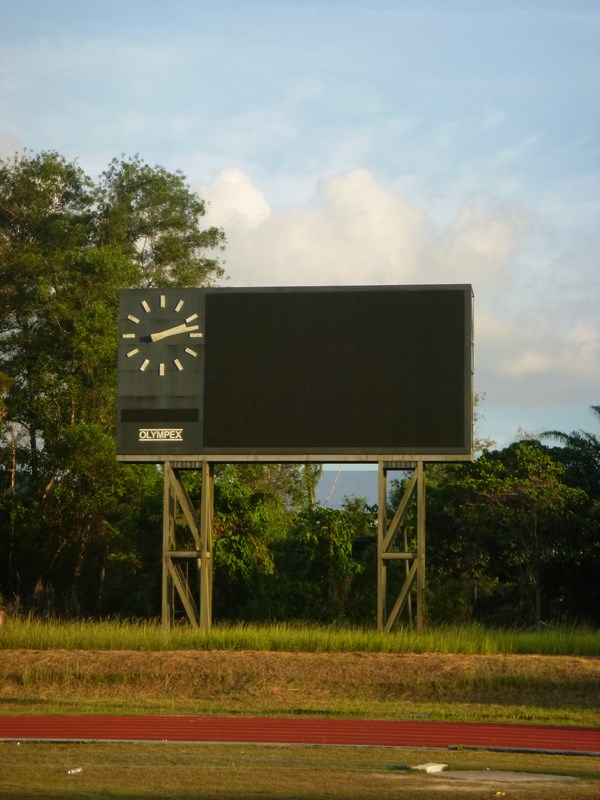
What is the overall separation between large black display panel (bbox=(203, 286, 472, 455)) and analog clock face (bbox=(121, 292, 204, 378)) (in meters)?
0.51

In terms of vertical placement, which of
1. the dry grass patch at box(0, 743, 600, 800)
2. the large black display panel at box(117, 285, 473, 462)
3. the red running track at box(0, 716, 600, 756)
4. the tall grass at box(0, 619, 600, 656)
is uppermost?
the large black display panel at box(117, 285, 473, 462)

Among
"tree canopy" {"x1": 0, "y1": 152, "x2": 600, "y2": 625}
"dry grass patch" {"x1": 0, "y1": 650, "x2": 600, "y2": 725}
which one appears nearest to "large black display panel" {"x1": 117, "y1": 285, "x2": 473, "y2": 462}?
"dry grass patch" {"x1": 0, "y1": 650, "x2": 600, "y2": 725}

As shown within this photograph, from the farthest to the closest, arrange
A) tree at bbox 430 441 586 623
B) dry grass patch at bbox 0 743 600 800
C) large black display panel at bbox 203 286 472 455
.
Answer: tree at bbox 430 441 586 623 → large black display panel at bbox 203 286 472 455 → dry grass patch at bbox 0 743 600 800

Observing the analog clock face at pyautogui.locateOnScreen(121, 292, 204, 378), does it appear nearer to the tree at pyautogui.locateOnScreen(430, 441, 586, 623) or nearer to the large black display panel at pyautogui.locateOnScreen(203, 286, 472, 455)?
the large black display panel at pyautogui.locateOnScreen(203, 286, 472, 455)

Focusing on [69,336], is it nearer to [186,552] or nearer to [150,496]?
[150,496]

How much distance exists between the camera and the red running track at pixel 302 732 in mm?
14070

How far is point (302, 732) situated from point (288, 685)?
4.77 meters

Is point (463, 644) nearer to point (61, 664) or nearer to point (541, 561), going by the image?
point (61, 664)

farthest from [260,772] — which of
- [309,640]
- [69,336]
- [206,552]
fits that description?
[69,336]

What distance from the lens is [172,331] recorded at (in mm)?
23078

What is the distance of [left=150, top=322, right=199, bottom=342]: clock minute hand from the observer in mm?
23016

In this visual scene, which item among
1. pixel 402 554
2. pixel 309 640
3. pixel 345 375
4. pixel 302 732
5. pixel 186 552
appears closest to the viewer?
pixel 302 732

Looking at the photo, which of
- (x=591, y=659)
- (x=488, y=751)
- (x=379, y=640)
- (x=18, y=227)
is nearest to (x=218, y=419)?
(x=379, y=640)

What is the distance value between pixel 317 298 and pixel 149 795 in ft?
45.4
